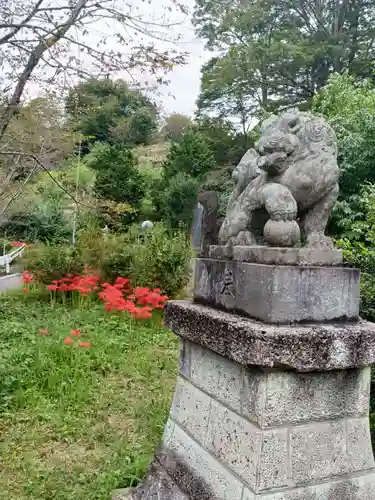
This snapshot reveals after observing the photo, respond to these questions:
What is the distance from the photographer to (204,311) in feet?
7.16

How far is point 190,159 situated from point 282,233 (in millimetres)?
14879

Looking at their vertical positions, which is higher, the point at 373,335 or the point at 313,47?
the point at 313,47

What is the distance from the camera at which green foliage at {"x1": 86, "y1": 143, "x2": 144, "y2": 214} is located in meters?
15.1

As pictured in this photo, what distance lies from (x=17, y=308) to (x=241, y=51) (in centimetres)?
1526

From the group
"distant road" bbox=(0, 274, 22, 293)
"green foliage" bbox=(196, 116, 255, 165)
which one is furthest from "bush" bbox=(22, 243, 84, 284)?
"green foliage" bbox=(196, 116, 255, 165)

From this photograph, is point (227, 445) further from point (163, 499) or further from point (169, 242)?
point (169, 242)

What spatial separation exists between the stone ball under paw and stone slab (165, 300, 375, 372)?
1.15ft

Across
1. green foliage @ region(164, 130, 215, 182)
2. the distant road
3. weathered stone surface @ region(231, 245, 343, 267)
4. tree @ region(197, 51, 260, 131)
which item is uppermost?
tree @ region(197, 51, 260, 131)

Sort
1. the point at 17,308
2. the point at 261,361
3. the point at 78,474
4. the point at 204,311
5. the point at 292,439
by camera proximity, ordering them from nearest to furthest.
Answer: the point at 261,361 → the point at 292,439 → the point at 204,311 → the point at 78,474 → the point at 17,308

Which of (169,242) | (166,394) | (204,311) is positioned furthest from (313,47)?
(204,311)

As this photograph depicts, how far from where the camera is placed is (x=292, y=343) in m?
1.74

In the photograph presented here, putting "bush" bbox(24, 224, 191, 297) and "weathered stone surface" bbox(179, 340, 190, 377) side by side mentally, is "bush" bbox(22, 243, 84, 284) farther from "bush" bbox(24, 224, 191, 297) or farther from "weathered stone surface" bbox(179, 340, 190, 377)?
"weathered stone surface" bbox(179, 340, 190, 377)

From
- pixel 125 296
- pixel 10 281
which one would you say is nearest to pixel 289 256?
pixel 125 296

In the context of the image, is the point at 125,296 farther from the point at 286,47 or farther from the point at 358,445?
the point at 286,47
